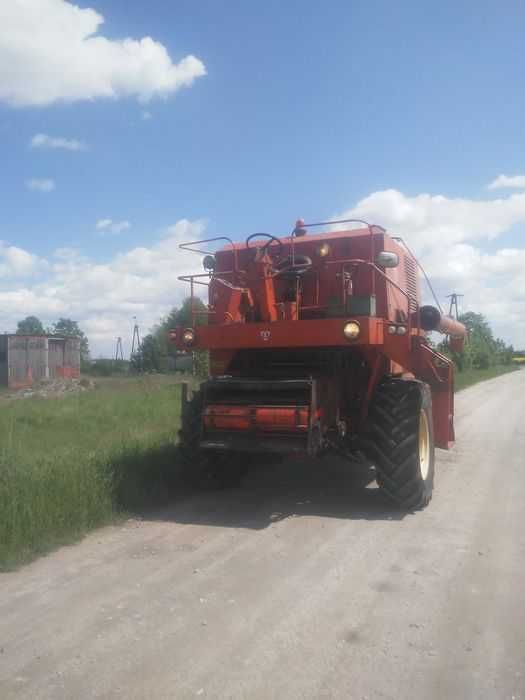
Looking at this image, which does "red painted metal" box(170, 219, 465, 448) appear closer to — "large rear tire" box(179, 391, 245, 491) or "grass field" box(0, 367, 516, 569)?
"large rear tire" box(179, 391, 245, 491)

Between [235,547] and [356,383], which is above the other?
[356,383]

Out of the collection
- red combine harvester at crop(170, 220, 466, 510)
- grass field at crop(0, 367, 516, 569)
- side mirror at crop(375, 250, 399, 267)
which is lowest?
grass field at crop(0, 367, 516, 569)

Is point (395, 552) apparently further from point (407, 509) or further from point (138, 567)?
point (138, 567)

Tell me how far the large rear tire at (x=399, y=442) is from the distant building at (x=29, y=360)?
25.8m

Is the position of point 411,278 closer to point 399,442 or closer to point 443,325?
point 443,325

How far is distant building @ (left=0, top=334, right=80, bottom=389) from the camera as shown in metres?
30.6

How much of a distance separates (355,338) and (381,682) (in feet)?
11.8

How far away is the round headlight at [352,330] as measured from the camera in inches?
255

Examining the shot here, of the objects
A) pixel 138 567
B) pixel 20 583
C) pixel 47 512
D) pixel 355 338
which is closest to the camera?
pixel 20 583

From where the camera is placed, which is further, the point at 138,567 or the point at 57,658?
the point at 138,567

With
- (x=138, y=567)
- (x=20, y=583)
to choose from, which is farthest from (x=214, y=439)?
(x=20, y=583)

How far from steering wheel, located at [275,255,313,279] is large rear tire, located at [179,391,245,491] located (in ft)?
5.57

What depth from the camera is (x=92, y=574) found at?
4.98 meters

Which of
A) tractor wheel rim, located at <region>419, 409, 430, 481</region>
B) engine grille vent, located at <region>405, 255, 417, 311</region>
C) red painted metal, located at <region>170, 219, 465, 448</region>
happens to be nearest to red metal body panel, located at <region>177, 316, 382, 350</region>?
red painted metal, located at <region>170, 219, 465, 448</region>
